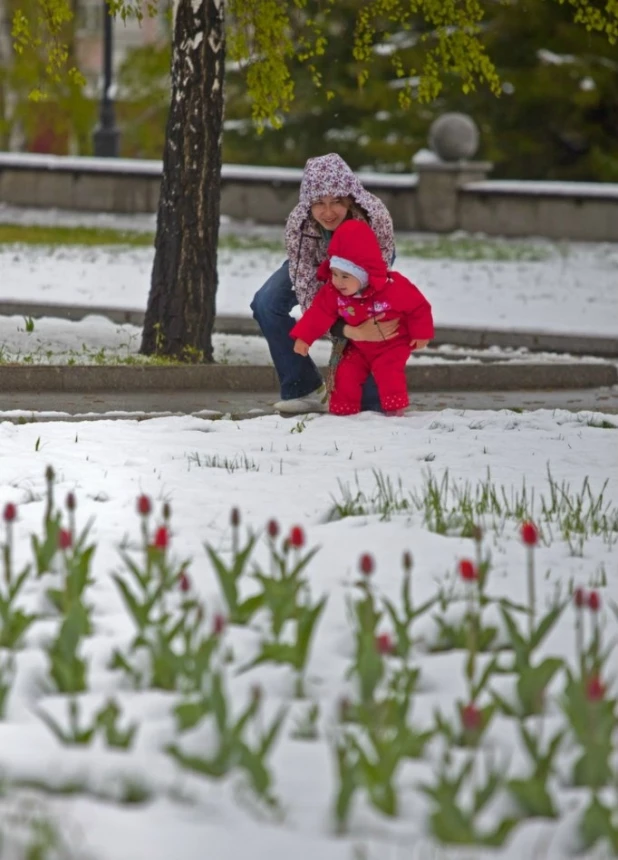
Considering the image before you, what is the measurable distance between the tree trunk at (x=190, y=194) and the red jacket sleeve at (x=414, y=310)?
2679mm

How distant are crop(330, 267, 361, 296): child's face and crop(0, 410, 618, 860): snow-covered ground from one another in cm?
63

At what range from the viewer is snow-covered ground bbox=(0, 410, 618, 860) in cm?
319

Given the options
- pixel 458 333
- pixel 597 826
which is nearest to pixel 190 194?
pixel 458 333

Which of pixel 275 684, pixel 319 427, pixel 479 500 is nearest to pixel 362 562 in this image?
pixel 275 684

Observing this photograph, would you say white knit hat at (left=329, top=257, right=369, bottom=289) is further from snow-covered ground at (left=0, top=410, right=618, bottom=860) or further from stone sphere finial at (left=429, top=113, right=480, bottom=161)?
stone sphere finial at (left=429, top=113, right=480, bottom=161)

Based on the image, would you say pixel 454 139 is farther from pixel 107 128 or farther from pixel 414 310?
pixel 414 310

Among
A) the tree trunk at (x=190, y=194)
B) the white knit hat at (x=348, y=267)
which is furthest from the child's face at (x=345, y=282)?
the tree trunk at (x=190, y=194)

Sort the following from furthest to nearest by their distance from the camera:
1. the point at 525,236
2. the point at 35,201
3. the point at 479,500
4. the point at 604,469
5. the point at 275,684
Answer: the point at 35,201 < the point at 525,236 < the point at 604,469 < the point at 479,500 < the point at 275,684

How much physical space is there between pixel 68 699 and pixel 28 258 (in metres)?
15.5

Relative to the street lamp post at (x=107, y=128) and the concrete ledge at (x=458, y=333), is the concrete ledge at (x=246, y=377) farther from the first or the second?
the street lamp post at (x=107, y=128)

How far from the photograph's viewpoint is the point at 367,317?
8.48 m

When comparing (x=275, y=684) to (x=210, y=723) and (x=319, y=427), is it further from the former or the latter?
(x=319, y=427)

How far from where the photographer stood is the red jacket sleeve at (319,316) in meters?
8.45

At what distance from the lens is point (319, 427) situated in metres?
8.14
